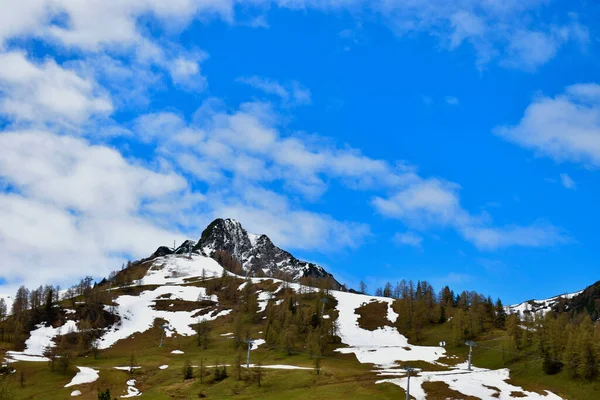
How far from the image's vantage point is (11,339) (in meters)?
175

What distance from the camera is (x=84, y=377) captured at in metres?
131

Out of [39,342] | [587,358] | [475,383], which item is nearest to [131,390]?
[39,342]

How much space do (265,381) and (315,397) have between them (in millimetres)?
21974

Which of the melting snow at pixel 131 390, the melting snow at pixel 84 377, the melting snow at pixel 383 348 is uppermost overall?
the melting snow at pixel 383 348

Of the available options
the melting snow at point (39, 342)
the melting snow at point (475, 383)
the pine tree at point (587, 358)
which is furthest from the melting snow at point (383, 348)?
the melting snow at point (39, 342)

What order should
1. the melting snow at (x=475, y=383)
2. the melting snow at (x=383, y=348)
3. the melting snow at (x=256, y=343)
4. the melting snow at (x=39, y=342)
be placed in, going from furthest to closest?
the melting snow at (x=256, y=343) → the melting snow at (x=39, y=342) → the melting snow at (x=383, y=348) → the melting snow at (x=475, y=383)

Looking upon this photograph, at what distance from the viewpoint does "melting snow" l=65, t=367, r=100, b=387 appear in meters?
126

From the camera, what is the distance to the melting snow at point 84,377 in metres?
126

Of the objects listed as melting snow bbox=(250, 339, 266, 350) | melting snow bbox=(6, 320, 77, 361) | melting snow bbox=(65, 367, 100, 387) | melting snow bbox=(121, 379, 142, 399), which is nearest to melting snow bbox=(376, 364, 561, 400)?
melting snow bbox=(121, 379, 142, 399)

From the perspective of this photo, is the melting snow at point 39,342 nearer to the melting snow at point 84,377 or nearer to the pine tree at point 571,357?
the melting snow at point 84,377

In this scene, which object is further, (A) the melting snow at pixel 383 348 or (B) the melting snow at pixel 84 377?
(A) the melting snow at pixel 383 348

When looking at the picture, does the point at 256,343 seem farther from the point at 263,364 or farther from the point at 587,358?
the point at 587,358

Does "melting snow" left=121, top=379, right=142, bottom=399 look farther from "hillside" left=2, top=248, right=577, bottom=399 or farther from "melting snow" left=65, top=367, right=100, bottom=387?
"melting snow" left=65, top=367, right=100, bottom=387

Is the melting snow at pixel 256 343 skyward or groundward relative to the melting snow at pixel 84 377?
skyward
